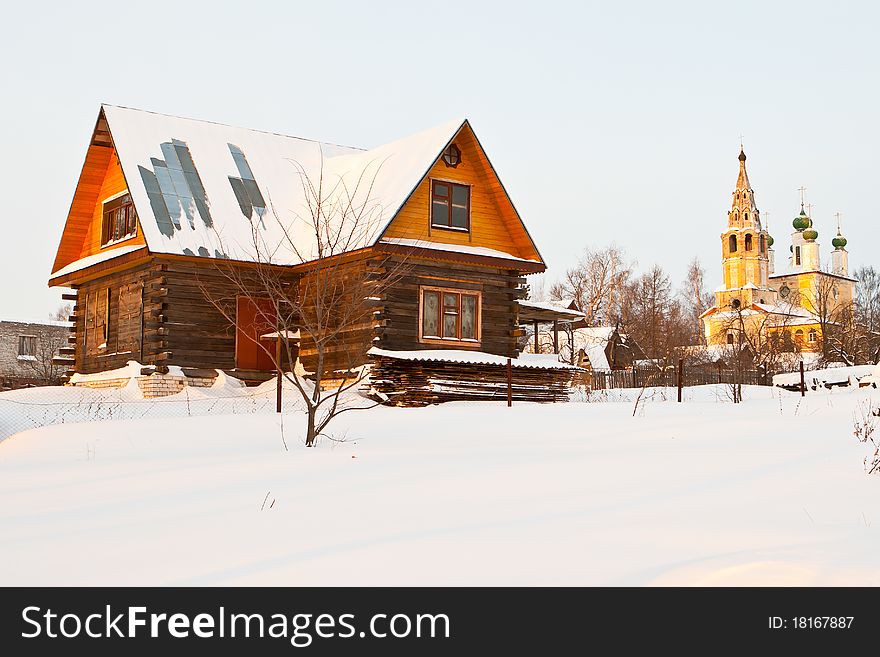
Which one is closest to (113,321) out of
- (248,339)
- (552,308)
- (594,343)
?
(248,339)

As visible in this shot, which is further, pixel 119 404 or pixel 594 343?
pixel 594 343

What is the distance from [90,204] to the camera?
29.2 metres

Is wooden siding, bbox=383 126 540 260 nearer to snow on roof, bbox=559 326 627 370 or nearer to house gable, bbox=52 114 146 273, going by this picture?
house gable, bbox=52 114 146 273

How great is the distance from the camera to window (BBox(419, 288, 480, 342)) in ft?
85.5

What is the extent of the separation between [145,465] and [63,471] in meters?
0.95

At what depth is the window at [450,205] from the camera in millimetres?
26383

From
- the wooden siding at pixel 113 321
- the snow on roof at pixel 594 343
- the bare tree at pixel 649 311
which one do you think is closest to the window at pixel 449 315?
the wooden siding at pixel 113 321

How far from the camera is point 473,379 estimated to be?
24.6 m

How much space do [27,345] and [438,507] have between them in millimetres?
59986

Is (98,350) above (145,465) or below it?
above

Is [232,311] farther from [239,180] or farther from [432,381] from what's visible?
[432,381]
